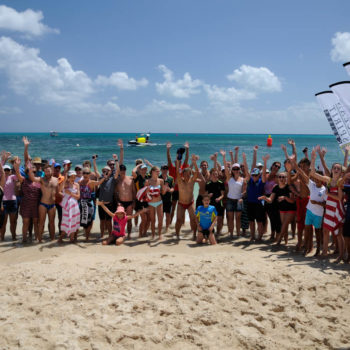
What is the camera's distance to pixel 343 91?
511 centimetres

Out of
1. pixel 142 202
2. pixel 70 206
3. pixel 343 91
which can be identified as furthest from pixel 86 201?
pixel 343 91

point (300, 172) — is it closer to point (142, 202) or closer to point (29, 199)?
point (142, 202)

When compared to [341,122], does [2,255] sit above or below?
below

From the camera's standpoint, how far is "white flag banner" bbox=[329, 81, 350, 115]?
5.06 meters

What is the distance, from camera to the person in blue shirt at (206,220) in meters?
6.66

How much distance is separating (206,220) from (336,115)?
3.33 metres

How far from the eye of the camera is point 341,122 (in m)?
5.36

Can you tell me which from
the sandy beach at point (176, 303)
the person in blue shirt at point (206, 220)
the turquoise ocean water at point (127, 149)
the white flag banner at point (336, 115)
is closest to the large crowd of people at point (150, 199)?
the person in blue shirt at point (206, 220)

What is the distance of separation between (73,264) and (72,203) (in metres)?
1.95

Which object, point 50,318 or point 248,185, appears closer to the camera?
point 50,318

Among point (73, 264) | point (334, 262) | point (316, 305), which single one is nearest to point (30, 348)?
point (73, 264)

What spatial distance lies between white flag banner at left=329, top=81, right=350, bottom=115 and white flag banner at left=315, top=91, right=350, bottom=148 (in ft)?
0.28

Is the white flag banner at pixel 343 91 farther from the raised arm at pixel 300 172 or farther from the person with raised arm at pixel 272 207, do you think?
the person with raised arm at pixel 272 207

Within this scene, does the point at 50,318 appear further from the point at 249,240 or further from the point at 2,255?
the point at 249,240
